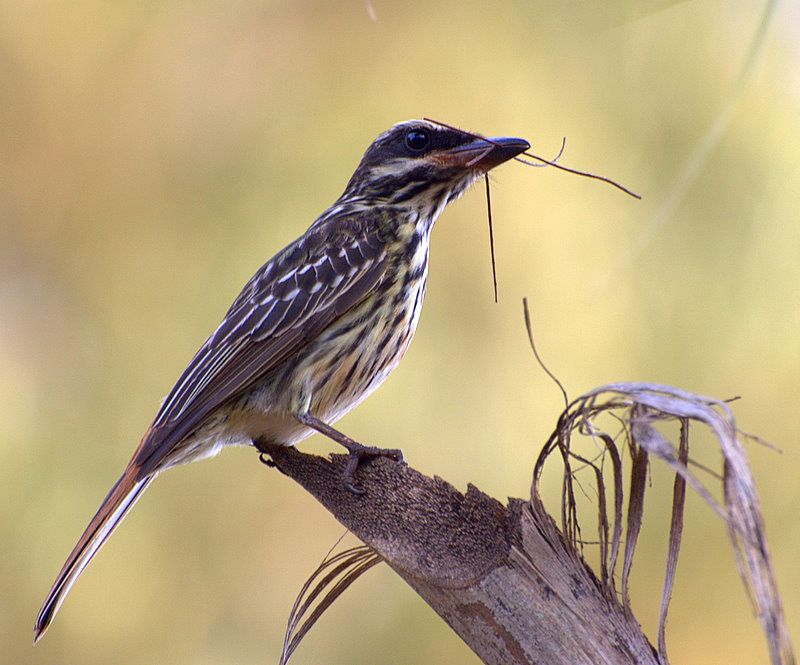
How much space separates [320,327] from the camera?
357 cm

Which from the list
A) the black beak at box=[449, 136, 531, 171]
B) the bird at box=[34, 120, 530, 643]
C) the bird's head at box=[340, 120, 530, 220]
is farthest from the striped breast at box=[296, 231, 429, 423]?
the black beak at box=[449, 136, 531, 171]

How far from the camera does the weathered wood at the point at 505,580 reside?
1866 millimetres

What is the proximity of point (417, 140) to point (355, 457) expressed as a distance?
61.5 inches

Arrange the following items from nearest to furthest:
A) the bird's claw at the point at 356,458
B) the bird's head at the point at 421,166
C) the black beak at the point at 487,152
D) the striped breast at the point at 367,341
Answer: the bird's claw at the point at 356,458 < the black beak at the point at 487,152 < the striped breast at the point at 367,341 < the bird's head at the point at 421,166

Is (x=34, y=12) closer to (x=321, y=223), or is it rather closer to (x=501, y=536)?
(x=321, y=223)

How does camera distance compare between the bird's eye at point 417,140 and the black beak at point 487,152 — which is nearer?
the black beak at point 487,152

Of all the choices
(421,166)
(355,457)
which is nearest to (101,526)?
(355,457)

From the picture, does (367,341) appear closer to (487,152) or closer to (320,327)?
(320,327)

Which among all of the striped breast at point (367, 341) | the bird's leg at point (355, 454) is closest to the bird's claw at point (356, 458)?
the bird's leg at point (355, 454)

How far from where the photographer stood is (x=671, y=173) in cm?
506

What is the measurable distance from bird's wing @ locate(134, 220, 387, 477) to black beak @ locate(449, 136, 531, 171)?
0.37m

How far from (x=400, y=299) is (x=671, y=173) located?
6.29ft

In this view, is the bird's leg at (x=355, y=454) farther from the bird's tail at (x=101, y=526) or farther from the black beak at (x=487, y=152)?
the black beak at (x=487, y=152)

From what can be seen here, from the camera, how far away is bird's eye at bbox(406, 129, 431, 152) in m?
3.84
